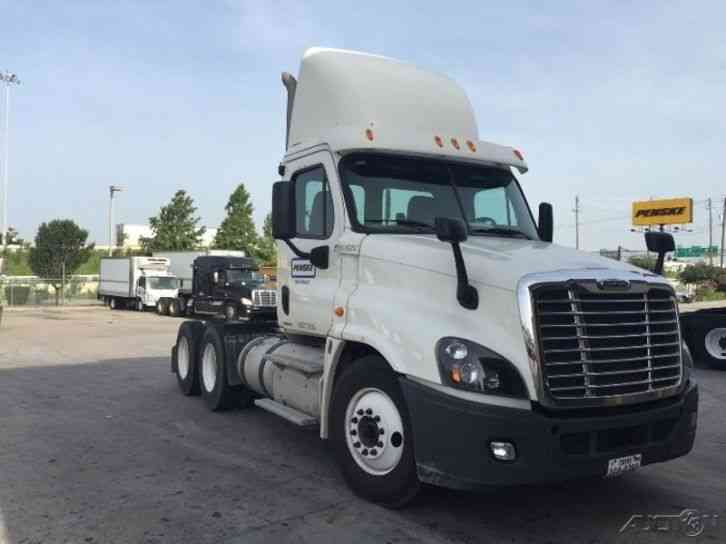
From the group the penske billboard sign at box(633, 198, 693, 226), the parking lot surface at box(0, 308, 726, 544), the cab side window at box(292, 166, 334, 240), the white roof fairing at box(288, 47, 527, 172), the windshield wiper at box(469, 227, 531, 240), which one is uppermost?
the penske billboard sign at box(633, 198, 693, 226)

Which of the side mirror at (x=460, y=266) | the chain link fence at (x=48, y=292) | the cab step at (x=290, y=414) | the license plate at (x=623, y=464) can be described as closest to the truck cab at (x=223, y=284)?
the chain link fence at (x=48, y=292)

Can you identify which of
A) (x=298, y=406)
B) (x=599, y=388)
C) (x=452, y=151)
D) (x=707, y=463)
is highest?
(x=452, y=151)

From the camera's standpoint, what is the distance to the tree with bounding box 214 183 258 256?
A: 5194 centimetres

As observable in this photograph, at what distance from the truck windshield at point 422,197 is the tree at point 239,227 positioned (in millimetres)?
46575

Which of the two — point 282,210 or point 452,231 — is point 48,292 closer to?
point 282,210

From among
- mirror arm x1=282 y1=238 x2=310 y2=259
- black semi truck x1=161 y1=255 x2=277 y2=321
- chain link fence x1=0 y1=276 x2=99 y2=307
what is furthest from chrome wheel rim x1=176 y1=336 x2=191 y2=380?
chain link fence x1=0 y1=276 x2=99 y2=307

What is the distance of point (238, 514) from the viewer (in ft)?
15.8

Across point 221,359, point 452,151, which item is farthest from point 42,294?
point 452,151

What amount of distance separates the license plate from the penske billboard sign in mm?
68281

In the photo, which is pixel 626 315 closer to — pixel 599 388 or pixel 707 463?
pixel 599 388

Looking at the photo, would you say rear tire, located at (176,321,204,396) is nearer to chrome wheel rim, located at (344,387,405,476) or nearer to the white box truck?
chrome wheel rim, located at (344,387,405,476)

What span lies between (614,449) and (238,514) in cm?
261

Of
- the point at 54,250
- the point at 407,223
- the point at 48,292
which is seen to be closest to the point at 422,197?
the point at 407,223

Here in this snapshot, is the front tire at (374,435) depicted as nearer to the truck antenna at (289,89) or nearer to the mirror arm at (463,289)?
the mirror arm at (463,289)
